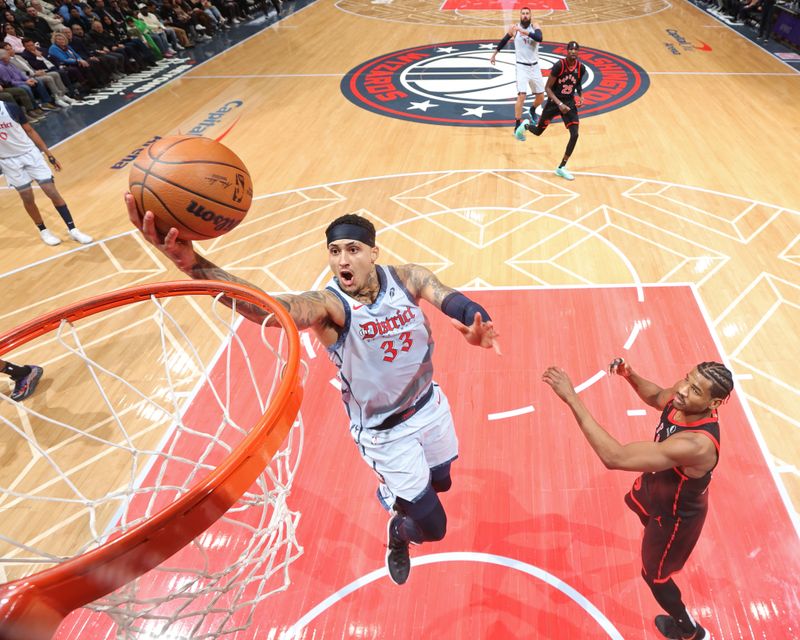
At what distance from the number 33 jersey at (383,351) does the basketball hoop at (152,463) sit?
1.11 feet

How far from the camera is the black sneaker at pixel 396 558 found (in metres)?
3.16

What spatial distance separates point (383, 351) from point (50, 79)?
11772 millimetres

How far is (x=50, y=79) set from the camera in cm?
1086

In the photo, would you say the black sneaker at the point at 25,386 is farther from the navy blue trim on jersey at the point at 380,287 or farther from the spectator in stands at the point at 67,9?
the spectator in stands at the point at 67,9

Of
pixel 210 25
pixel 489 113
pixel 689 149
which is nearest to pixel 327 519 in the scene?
pixel 689 149

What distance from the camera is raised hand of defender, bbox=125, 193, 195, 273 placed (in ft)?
7.30

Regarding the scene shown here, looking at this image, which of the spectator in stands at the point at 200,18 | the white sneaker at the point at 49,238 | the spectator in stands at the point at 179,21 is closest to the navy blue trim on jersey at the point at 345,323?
the white sneaker at the point at 49,238

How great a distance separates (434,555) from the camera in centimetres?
331

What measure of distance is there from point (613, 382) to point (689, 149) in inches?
211

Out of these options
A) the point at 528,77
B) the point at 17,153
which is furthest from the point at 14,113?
the point at 528,77

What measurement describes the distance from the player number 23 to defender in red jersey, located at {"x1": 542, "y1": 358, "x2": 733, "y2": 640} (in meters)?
0.67

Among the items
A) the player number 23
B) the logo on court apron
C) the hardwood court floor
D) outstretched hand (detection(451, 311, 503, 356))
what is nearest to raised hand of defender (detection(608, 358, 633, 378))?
outstretched hand (detection(451, 311, 503, 356))

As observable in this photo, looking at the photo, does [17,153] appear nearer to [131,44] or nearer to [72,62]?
[72,62]

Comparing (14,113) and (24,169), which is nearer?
(14,113)
